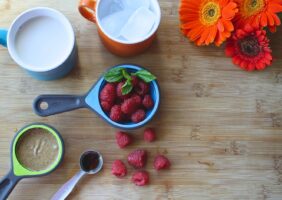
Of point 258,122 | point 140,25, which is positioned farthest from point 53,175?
point 258,122

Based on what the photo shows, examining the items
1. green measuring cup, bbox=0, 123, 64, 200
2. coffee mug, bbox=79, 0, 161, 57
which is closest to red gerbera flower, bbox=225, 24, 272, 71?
coffee mug, bbox=79, 0, 161, 57

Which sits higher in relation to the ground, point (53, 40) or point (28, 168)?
point (53, 40)

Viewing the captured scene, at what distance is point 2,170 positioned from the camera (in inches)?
35.3

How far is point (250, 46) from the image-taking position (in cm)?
94

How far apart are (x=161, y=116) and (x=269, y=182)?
0.94 ft

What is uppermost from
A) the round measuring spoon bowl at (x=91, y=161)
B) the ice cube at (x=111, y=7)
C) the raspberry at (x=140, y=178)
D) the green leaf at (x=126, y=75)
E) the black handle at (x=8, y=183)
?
the ice cube at (x=111, y=7)

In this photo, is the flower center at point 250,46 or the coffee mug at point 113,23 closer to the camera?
the coffee mug at point 113,23

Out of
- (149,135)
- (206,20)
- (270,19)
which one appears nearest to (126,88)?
(149,135)

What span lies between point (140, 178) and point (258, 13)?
45cm

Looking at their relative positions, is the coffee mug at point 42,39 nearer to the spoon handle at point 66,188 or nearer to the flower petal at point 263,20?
the spoon handle at point 66,188

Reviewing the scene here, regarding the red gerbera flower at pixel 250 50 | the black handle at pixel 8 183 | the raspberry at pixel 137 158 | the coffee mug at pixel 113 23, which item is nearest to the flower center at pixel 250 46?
the red gerbera flower at pixel 250 50

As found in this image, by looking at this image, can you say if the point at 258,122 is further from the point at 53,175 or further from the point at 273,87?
the point at 53,175

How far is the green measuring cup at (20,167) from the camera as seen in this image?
A: 2.78ft

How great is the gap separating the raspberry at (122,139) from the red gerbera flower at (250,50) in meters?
0.30
